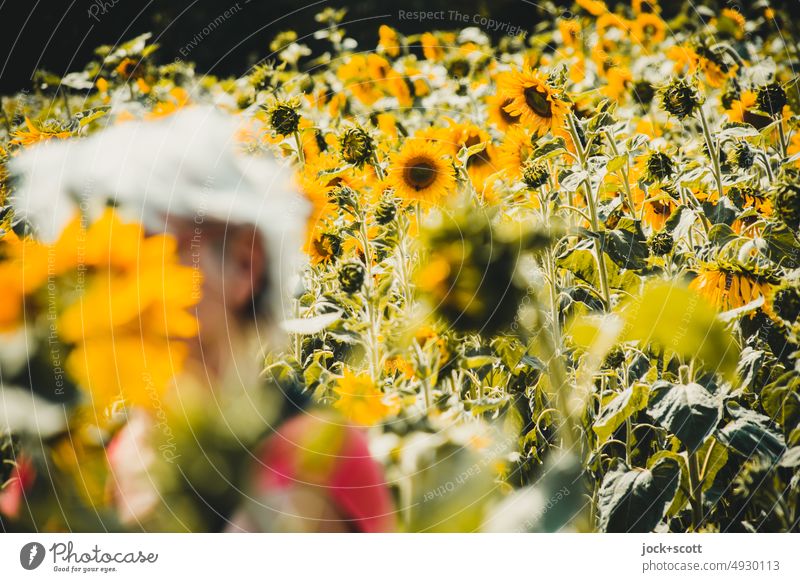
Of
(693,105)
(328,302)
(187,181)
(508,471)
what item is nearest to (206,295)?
(187,181)

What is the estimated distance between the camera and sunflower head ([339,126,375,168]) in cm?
55

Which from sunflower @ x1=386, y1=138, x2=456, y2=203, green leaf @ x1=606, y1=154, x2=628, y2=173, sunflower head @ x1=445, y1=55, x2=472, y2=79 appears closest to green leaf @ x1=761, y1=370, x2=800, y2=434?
green leaf @ x1=606, y1=154, x2=628, y2=173

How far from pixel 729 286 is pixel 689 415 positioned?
0.13 metres

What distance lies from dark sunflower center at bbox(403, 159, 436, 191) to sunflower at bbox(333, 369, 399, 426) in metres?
0.20

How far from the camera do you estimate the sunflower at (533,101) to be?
0.58 meters

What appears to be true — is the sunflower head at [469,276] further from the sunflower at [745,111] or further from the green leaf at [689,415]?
the sunflower at [745,111]

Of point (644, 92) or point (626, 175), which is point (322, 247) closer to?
point (626, 175)

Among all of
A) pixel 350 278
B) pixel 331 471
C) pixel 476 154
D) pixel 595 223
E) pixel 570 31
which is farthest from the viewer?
pixel 570 31

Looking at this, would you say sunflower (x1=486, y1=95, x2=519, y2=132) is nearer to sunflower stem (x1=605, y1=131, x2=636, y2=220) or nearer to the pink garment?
sunflower stem (x1=605, y1=131, x2=636, y2=220)

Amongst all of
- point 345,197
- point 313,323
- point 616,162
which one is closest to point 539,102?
point 616,162

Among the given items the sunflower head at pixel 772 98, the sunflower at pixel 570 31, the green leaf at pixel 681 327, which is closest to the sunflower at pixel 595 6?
the sunflower at pixel 570 31

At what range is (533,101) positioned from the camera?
595 mm

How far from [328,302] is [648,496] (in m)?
0.29
